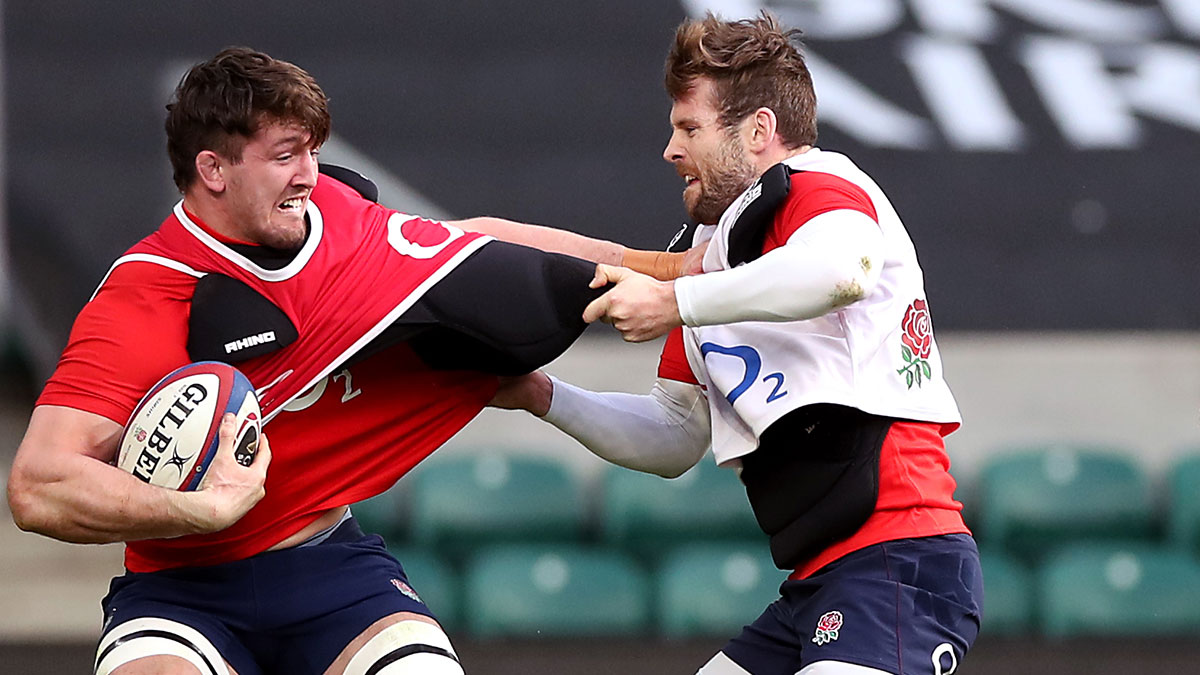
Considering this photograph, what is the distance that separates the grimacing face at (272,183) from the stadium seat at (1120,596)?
3680 mm

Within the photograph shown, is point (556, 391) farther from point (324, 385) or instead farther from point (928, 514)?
point (928, 514)

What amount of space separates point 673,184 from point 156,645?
3671 millimetres

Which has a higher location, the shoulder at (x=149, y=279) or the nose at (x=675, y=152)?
the nose at (x=675, y=152)

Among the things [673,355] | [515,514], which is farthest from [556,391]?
[515,514]

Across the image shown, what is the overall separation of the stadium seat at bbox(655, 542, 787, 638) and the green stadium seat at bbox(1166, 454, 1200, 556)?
5.42 feet

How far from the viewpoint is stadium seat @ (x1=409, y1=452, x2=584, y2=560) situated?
5977mm

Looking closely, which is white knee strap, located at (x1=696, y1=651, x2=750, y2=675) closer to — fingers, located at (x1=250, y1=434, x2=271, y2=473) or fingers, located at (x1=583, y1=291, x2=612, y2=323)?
fingers, located at (x1=583, y1=291, x2=612, y2=323)

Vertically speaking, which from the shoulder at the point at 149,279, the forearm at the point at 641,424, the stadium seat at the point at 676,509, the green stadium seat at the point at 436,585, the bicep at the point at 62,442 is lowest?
the green stadium seat at the point at 436,585

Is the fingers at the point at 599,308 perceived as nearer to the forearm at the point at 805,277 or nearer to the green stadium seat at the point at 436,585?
the forearm at the point at 805,277

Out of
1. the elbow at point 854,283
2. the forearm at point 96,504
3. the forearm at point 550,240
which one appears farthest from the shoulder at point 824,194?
the forearm at point 96,504

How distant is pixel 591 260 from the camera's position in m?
3.54

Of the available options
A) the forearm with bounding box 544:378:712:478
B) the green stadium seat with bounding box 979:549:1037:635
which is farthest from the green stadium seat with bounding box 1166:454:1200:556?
the forearm with bounding box 544:378:712:478

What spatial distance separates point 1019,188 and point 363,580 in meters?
3.90

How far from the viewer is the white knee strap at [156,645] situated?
2957mm
